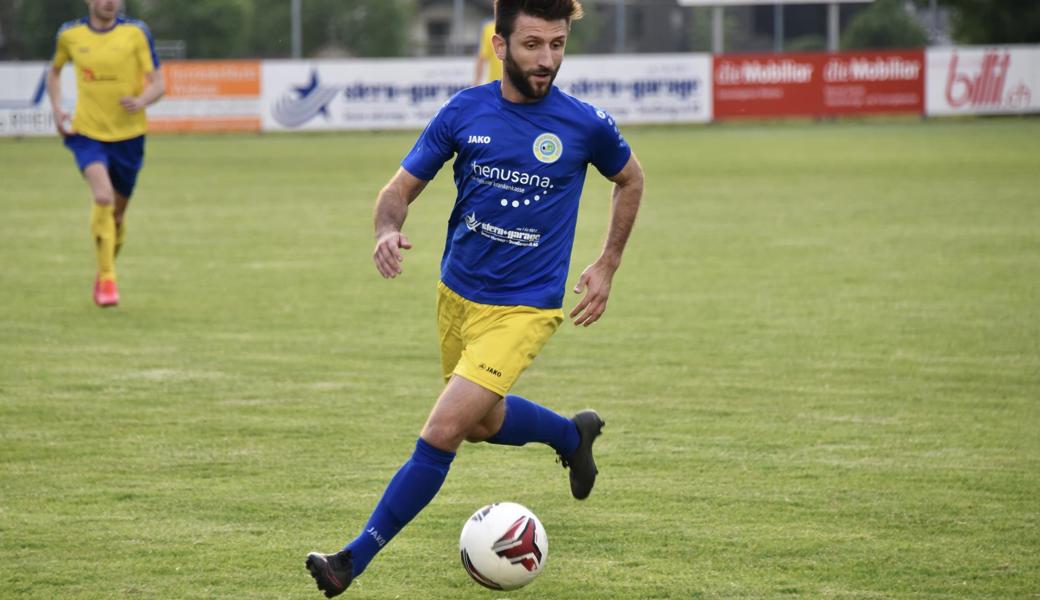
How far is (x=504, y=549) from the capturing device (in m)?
4.79

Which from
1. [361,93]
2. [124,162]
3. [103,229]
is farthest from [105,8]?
[361,93]

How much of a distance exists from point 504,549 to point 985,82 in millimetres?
31606

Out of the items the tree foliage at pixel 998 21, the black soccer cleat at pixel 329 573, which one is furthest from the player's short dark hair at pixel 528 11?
the tree foliage at pixel 998 21

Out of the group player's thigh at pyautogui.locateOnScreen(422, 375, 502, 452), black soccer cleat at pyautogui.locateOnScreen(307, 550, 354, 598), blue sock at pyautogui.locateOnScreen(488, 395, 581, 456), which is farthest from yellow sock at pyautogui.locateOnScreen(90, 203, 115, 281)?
black soccer cleat at pyautogui.locateOnScreen(307, 550, 354, 598)

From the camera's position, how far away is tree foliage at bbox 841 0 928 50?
5644 centimetres

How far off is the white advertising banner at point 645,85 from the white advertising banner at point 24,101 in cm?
1108

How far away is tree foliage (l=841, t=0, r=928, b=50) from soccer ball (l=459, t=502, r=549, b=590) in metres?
53.6

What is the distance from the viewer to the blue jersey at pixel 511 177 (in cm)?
505

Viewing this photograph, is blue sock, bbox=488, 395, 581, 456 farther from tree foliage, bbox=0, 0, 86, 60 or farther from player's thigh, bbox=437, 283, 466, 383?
tree foliage, bbox=0, 0, 86, 60

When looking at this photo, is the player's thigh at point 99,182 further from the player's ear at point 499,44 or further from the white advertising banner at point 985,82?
the white advertising banner at point 985,82

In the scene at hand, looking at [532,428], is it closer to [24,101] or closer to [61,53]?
[61,53]

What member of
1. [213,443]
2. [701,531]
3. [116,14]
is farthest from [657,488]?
[116,14]

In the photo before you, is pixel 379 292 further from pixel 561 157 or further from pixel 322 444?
pixel 561 157

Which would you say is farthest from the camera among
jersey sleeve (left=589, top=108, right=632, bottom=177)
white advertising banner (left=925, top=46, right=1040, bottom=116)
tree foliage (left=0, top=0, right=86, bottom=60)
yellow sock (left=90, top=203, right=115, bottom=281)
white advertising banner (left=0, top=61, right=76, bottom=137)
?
tree foliage (left=0, top=0, right=86, bottom=60)
